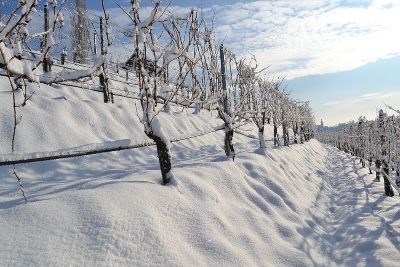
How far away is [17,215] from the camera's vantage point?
2.56 metres

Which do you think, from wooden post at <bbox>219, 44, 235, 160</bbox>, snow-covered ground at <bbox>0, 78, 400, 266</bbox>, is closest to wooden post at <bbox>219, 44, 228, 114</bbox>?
wooden post at <bbox>219, 44, 235, 160</bbox>

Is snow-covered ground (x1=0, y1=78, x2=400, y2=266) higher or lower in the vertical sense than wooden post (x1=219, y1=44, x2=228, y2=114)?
lower

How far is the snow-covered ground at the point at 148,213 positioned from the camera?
2543 mm

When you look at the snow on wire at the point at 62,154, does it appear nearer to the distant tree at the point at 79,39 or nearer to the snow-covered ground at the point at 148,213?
the snow-covered ground at the point at 148,213

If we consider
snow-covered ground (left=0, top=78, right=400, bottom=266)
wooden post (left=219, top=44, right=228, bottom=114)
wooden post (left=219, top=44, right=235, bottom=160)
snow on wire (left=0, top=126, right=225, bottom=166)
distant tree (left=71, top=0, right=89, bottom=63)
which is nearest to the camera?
snow-covered ground (left=0, top=78, right=400, bottom=266)

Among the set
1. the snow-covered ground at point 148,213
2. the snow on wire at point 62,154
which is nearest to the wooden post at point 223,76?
the snow-covered ground at point 148,213

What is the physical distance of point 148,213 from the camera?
10.3ft

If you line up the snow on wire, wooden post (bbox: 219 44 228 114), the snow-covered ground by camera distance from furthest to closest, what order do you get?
wooden post (bbox: 219 44 228 114), the snow on wire, the snow-covered ground

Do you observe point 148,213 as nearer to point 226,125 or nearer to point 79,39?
point 226,125

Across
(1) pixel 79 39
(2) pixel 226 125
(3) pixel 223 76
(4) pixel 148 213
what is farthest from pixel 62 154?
(1) pixel 79 39

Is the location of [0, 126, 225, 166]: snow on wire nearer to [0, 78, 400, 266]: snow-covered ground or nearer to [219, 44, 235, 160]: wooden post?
[0, 78, 400, 266]: snow-covered ground

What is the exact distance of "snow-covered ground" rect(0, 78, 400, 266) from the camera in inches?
100

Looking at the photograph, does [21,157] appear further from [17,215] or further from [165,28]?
[165,28]

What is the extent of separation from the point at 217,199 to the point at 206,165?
1028 mm
